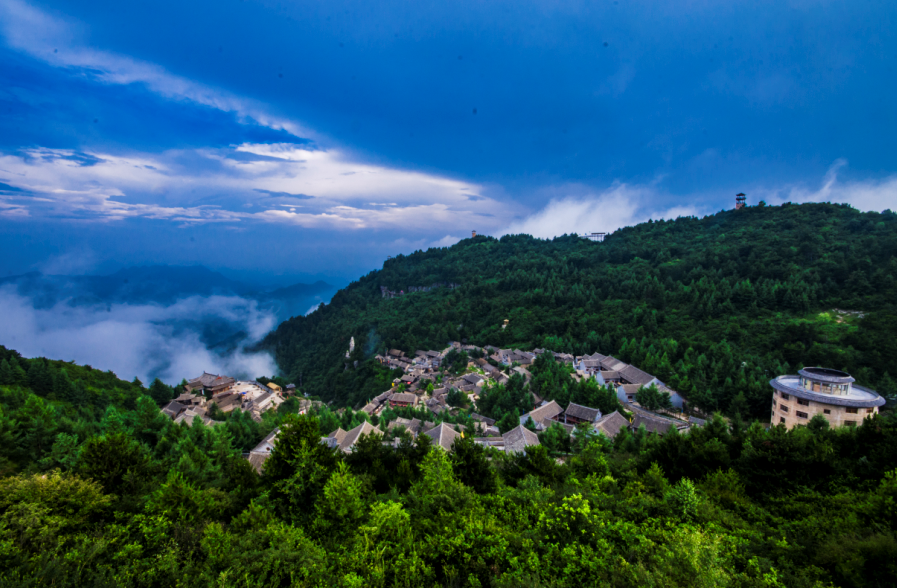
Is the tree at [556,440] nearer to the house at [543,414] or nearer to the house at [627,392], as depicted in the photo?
the house at [543,414]

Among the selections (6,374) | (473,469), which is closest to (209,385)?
(6,374)

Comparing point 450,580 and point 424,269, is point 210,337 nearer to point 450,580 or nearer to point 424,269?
point 424,269

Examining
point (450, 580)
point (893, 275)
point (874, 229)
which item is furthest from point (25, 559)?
point (874, 229)

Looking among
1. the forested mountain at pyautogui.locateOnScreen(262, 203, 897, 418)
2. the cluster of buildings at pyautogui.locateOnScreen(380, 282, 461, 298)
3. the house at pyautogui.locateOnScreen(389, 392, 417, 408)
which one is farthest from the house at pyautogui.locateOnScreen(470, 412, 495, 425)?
the cluster of buildings at pyautogui.locateOnScreen(380, 282, 461, 298)

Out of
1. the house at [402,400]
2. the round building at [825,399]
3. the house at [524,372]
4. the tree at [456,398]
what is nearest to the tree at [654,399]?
the round building at [825,399]

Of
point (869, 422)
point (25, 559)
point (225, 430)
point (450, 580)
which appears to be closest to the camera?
point (450, 580)

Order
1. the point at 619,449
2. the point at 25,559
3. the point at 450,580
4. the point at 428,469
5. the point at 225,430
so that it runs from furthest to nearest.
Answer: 1. the point at 225,430
2. the point at 619,449
3. the point at 428,469
4. the point at 25,559
5. the point at 450,580
